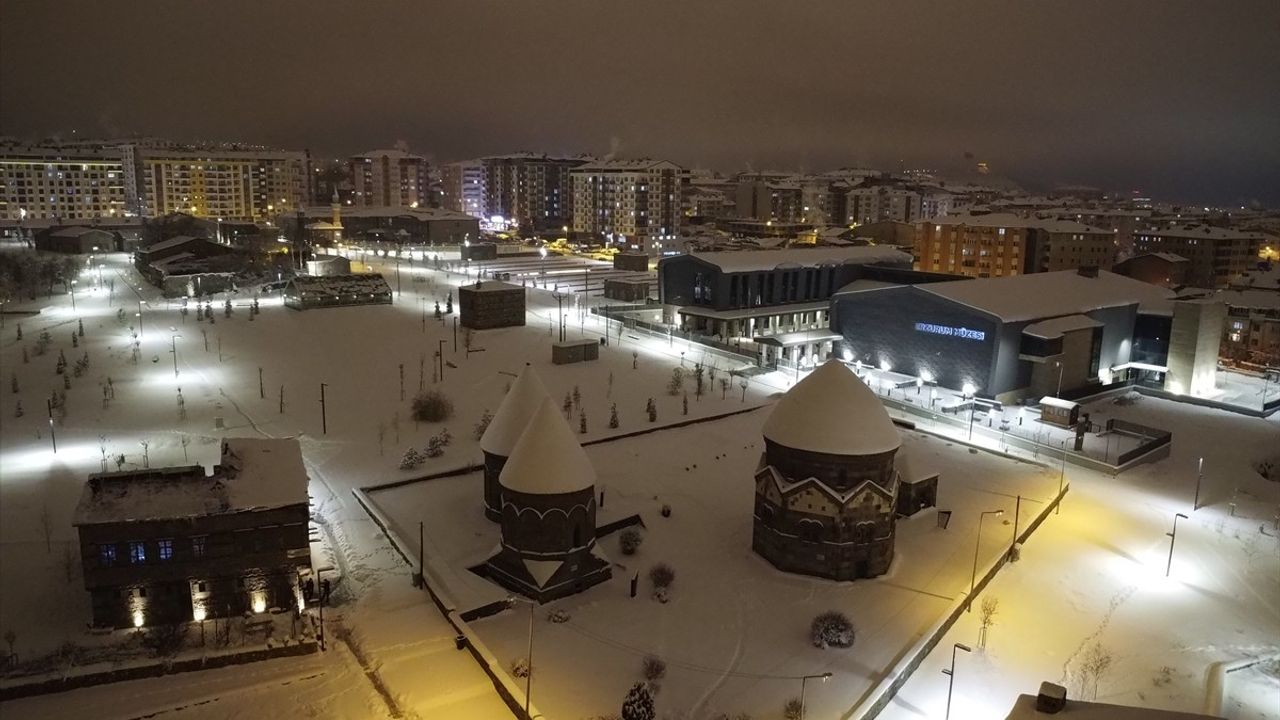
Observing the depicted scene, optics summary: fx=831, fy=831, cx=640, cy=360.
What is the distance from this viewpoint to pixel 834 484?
2591cm

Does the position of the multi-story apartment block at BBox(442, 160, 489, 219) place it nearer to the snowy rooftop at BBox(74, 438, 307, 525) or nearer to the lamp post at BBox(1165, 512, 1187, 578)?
the snowy rooftop at BBox(74, 438, 307, 525)

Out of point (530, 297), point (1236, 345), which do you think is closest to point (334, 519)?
point (530, 297)

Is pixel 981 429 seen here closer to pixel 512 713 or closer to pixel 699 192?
pixel 512 713

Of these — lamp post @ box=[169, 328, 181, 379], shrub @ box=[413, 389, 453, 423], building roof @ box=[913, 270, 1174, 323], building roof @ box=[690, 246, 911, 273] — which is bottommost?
shrub @ box=[413, 389, 453, 423]

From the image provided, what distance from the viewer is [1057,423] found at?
43.3m

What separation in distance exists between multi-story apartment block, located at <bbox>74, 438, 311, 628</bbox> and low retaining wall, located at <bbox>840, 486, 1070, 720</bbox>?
1482 cm

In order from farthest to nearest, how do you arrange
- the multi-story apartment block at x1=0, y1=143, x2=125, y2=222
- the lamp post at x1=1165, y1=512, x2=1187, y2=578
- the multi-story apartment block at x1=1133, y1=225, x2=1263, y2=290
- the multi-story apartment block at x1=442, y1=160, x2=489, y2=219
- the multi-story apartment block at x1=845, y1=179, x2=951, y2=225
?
the multi-story apartment block at x1=442, y1=160, x2=489, y2=219 < the multi-story apartment block at x1=845, y1=179, x2=951, y2=225 < the multi-story apartment block at x1=0, y1=143, x2=125, y2=222 < the multi-story apartment block at x1=1133, y1=225, x2=1263, y2=290 < the lamp post at x1=1165, y1=512, x2=1187, y2=578

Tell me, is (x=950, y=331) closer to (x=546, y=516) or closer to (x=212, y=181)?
(x=546, y=516)

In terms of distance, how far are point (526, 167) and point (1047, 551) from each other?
484 ft

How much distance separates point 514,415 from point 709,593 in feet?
29.3

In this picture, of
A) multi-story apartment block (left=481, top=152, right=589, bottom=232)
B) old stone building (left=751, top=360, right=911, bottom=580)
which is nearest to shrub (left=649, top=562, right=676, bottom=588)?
old stone building (left=751, top=360, right=911, bottom=580)

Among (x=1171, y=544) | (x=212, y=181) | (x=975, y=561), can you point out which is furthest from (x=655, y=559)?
(x=212, y=181)

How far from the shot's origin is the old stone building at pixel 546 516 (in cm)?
2397

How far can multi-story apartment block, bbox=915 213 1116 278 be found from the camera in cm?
9556
